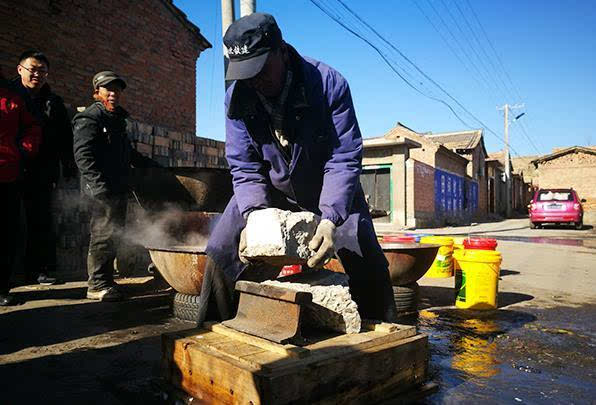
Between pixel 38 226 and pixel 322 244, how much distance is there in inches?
159

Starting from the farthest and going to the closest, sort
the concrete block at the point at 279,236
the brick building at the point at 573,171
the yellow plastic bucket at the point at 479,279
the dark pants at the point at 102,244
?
the brick building at the point at 573,171, the dark pants at the point at 102,244, the yellow plastic bucket at the point at 479,279, the concrete block at the point at 279,236

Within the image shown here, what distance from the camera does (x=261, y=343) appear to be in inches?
73.0

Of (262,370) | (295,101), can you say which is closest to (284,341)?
(262,370)

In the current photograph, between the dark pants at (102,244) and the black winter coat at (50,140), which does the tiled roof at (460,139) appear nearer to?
the black winter coat at (50,140)

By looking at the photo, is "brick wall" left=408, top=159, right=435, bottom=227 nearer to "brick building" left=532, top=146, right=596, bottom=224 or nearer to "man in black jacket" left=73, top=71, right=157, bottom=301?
"man in black jacket" left=73, top=71, right=157, bottom=301

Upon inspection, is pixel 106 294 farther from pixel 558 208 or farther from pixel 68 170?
pixel 558 208

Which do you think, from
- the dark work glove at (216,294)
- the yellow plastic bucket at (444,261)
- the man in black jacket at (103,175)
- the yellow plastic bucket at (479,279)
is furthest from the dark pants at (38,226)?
the yellow plastic bucket at (444,261)

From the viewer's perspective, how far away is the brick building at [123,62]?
5559 mm

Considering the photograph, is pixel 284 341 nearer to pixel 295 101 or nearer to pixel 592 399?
pixel 295 101

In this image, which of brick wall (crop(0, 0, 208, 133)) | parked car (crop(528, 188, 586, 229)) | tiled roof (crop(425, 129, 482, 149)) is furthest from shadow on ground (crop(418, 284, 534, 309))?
tiled roof (crop(425, 129, 482, 149))

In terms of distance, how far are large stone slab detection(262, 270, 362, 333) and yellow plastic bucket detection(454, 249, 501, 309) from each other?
232 centimetres

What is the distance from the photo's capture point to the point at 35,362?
8.26 feet

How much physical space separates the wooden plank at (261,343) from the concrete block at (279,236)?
364mm

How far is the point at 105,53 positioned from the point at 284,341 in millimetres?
9755
